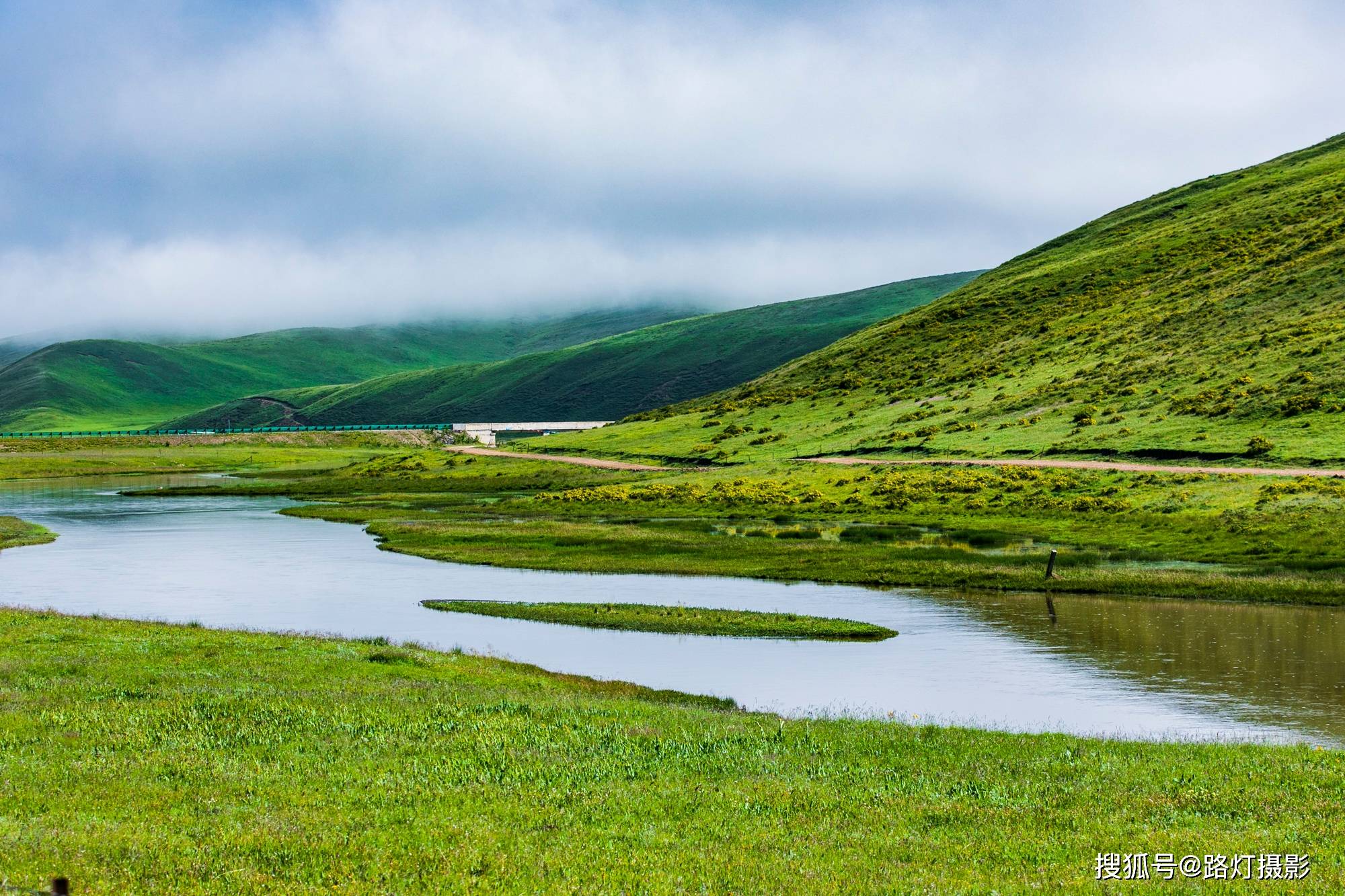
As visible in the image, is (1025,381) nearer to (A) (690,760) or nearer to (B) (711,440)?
(B) (711,440)

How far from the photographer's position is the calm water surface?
34.3 metres

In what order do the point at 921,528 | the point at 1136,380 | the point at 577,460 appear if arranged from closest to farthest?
the point at 921,528 < the point at 1136,380 < the point at 577,460

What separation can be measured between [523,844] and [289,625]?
3852 cm

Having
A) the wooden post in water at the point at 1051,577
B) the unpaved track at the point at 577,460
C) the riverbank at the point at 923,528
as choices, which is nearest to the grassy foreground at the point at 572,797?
the wooden post in water at the point at 1051,577

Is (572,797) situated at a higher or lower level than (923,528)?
higher

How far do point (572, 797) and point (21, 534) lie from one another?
3314 inches

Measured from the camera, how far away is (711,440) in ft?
518

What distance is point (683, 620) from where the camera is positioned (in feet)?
164

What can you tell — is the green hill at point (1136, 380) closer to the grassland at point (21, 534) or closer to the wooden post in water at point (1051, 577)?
the wooden post in water at point (1051, 577)

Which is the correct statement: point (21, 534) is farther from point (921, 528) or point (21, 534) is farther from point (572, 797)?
point (572, 797)

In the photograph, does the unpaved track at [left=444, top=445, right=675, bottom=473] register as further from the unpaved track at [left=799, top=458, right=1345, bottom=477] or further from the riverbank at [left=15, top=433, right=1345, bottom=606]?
the unpaved track at [left=799, top=458, right=1345, bottom=477]

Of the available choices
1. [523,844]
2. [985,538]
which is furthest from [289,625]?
[985,538]

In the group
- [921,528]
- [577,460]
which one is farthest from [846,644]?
[577,460]

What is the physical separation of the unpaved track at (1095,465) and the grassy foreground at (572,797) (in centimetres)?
6249
